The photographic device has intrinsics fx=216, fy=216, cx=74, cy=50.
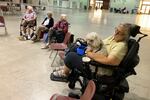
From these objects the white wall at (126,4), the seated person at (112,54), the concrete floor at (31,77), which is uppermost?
the white wall at (126,4)

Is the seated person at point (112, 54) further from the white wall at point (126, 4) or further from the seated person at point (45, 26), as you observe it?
the white wall at point (126, 4)

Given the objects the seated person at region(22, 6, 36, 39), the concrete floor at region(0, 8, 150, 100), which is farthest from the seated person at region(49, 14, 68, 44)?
the seated person at region(22, 6, 36, 39)

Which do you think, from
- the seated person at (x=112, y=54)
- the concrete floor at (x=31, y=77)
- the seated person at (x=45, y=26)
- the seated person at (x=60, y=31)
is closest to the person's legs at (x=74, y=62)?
the seated person at (x=112, y=54)

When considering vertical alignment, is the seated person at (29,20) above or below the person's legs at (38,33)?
above

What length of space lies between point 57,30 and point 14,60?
140 centimetres

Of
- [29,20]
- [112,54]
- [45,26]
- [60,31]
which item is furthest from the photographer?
[29,20]

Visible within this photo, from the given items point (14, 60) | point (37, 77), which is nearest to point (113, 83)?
point (37, 77)

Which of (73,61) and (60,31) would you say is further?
(60,31)

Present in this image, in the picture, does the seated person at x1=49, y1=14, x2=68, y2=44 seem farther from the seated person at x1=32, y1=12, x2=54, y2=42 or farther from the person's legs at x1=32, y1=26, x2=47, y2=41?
the person's legs at x1=32, y1=26, x2=47, y2=41

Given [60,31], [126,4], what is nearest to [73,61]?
[60,31]

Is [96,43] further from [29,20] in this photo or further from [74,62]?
[29,20]

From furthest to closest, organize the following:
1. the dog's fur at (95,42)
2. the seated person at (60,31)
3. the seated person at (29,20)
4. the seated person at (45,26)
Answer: the seated person at (29,20)
the seated person at (45,26)
the seated person at (60,31)
the dog's fur at (95,42)

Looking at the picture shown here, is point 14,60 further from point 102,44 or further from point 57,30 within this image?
point 102,44

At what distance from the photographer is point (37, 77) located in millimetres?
3688
